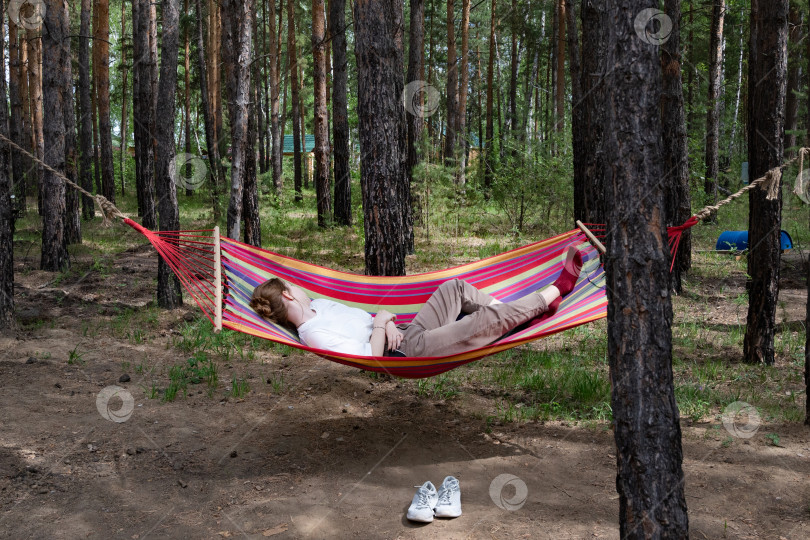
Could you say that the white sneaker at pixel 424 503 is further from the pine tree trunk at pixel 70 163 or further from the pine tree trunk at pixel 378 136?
the pine tree trunk at pixel 70 163

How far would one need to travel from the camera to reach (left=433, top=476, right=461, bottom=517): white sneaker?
239 centimetres

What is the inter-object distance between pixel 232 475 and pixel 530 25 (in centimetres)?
1569

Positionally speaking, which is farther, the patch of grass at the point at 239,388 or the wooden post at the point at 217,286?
the patch of grass at the point at 239,388

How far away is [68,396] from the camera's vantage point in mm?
3467

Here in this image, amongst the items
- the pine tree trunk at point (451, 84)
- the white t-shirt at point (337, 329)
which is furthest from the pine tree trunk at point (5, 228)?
the pine tree trunk at point (451, 84)

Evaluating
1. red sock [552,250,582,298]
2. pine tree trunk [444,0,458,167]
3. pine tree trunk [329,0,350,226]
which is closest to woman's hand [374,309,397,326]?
red sock [552,250,582,298]

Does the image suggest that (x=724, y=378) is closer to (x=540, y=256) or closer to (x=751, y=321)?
(x=751, y=321)

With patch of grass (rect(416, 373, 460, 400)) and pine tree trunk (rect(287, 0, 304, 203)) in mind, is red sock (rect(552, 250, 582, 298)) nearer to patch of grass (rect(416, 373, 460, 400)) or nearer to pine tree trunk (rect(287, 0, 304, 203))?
patch of grass (rect(416, 373, 460, 400))

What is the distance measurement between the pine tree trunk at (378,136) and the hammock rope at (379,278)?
452mm

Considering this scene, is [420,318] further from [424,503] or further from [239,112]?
[239,112]

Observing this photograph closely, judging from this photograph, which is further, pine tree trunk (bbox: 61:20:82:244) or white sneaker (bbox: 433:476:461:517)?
pine tree trunk (bbox: 61:20:82:244)

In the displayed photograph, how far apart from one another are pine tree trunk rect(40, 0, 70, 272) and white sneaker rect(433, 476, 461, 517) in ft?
16.6

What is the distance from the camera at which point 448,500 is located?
243cm

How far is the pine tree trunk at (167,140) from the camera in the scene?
16.6ft
